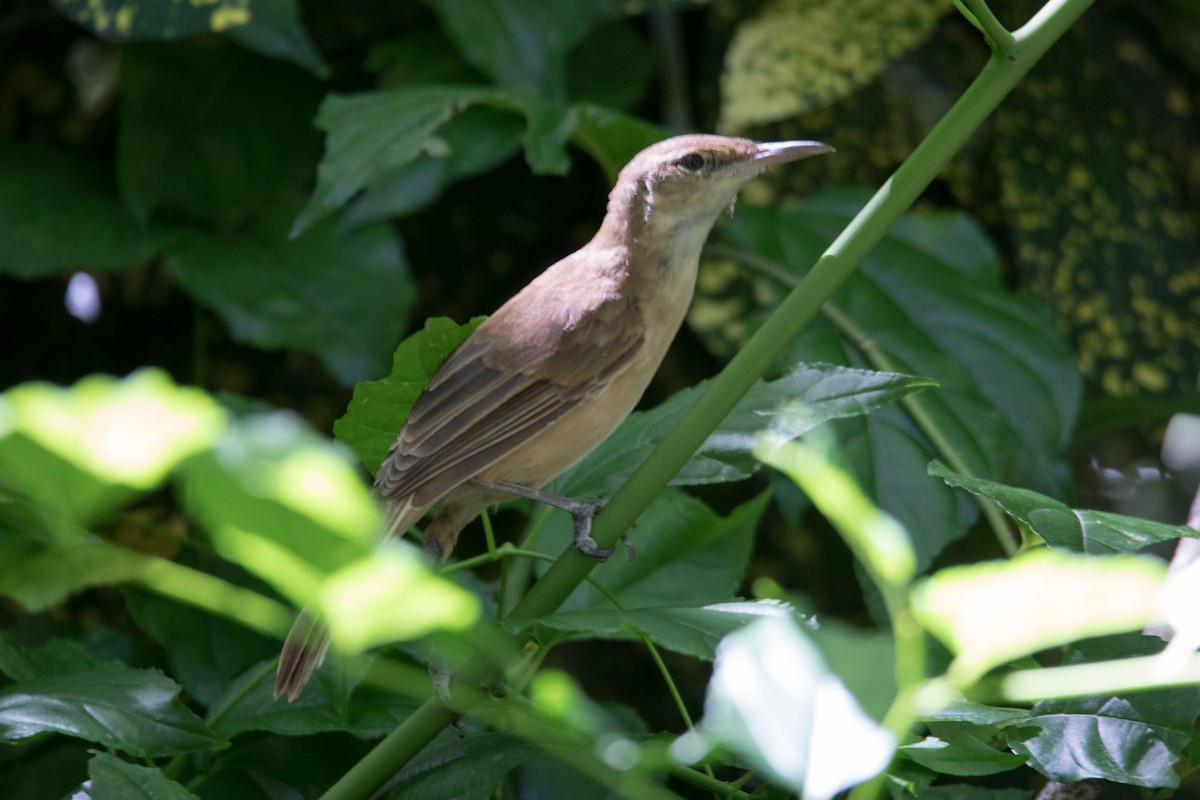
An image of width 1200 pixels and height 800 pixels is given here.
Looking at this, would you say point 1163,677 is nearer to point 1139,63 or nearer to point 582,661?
point 582,661

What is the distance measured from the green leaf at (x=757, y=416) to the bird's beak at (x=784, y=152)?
0.43 meters

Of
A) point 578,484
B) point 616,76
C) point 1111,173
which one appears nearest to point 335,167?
point 578,484

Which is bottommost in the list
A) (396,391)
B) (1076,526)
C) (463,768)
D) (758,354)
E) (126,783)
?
(463,768)

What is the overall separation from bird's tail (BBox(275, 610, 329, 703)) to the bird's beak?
2.73ft

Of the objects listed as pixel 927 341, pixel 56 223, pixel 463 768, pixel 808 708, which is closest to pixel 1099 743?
pixel 463 768

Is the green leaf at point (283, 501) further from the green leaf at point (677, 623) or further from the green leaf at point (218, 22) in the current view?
the green leaf at point (218, 22)

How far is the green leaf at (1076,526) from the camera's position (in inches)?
36.6

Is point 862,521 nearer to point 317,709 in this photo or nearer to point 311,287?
point 317,709

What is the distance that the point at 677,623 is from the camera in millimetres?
897

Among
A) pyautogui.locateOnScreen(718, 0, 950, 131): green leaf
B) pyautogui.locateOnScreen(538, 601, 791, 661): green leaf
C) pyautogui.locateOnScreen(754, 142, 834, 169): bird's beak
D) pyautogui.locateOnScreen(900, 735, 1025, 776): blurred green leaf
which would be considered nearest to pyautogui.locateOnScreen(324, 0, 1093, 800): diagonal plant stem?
pyautogui.locateOnScreen(538, 601, 791, 661): green leaf

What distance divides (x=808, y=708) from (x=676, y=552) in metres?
1.00

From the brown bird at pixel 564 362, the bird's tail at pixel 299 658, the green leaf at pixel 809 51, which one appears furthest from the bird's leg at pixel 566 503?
the green leaf at pixel 809 51

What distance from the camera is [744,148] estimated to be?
1.65 m

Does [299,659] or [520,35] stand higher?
[520,35]
